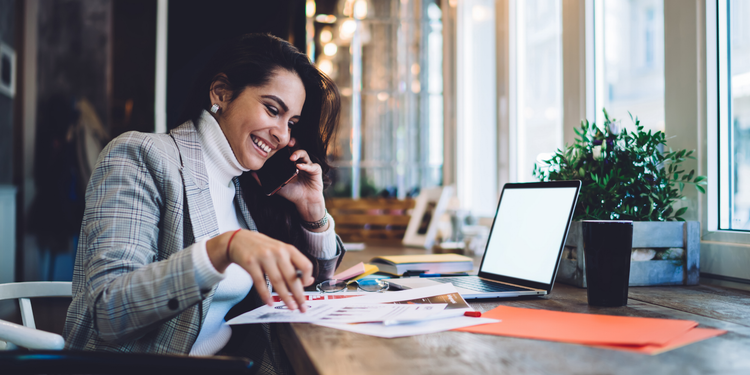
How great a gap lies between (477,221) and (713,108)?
1574 millimetres

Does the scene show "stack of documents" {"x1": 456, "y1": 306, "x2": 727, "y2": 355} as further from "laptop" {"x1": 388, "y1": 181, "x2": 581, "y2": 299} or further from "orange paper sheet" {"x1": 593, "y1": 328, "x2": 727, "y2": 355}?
"laptop" {"x1": 388, "y1": 181, "x2": 581, "y2": 299}

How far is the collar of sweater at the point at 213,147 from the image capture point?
121 cm

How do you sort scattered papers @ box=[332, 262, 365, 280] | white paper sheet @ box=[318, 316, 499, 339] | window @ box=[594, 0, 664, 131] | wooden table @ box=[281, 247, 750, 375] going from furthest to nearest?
window @ box=[594, 0, 664, 131] < scattered papers @ box=[332, 262, 365, 280] < white paper sheet @ box=[318, 316, 499, 339] < wooden table @ box=[281, 247, 750, 375]

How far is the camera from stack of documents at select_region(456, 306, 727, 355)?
0.60 m

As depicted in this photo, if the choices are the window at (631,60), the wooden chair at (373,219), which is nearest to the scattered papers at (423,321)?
the window at (631,60)

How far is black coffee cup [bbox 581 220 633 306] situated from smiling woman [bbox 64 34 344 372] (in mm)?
529

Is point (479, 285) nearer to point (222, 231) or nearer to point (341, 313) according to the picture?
point (341, 313)

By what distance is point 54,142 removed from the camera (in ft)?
10.1

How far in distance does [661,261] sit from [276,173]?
1.02 m

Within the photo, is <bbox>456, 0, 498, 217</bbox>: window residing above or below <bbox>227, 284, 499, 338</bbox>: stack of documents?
above

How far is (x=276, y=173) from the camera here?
142 centimetres

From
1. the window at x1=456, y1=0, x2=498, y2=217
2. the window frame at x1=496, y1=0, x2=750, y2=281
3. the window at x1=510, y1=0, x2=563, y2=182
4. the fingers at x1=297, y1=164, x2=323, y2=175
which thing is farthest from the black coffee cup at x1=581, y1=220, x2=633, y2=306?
the window at x1=456, y1=0, x2=498, y2=217

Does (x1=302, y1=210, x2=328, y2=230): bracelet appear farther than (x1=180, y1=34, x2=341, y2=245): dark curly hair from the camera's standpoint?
Yes

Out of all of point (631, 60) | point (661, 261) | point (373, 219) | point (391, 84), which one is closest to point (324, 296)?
point (661, 261)
